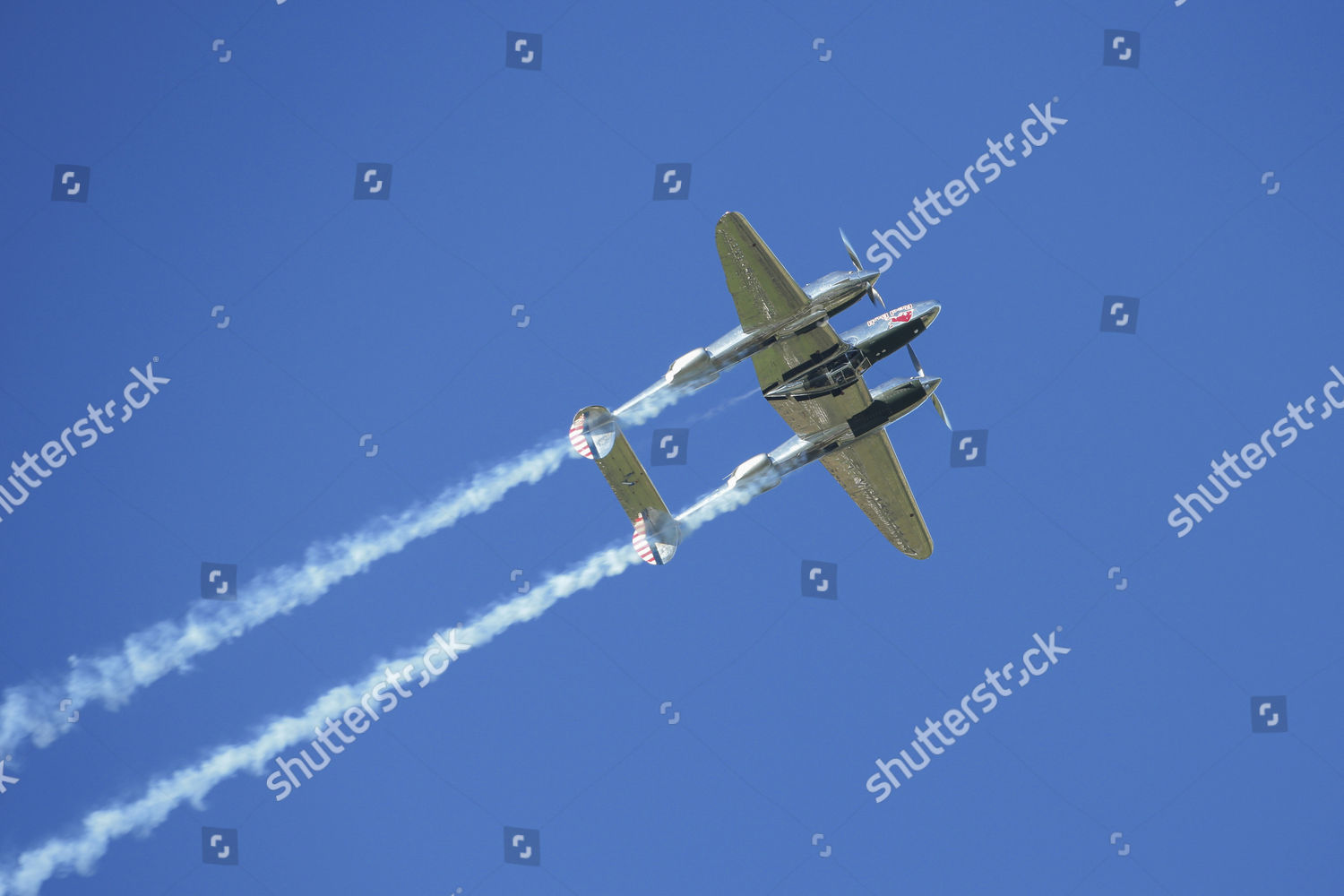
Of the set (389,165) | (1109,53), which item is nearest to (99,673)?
(389,165)

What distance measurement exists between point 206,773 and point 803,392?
82.9 feet

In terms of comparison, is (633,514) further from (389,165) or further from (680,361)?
(389,165)

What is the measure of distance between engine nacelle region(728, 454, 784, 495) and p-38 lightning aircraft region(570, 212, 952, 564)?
0.09 feet

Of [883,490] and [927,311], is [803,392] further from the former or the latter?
[883,490]

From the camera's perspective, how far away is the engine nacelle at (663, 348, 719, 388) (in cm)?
3534

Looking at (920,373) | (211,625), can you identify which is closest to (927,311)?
(920,373)

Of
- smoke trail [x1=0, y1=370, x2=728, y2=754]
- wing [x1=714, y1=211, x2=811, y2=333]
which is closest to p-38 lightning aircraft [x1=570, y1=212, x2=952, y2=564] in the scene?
wing [x1=714, y1=211, x2=811, y2=333]

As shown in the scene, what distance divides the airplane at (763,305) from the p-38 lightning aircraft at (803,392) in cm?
3

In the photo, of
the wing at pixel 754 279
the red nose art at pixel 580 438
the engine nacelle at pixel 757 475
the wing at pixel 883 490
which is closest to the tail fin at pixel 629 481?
the red nose art at pixel 580 438

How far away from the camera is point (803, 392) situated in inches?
1449

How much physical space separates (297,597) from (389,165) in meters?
15.9

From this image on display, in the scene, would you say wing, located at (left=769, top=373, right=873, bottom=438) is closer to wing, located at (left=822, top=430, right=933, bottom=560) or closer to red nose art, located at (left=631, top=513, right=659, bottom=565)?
wing, located at (left=822, top=430, right=933, bottom=560)

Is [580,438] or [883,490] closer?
[580,438]

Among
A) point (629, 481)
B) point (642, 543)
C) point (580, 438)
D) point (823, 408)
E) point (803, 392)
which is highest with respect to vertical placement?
point (580, 438)
